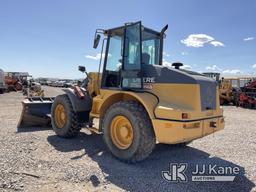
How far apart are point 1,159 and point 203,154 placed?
432 cm

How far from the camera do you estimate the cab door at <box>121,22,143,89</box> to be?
5.65 m

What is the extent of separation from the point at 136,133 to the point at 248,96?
54.1 feet

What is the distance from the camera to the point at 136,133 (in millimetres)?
5055

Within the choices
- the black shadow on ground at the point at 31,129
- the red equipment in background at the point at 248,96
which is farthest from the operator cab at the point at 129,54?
the red equipment in background at the point at 248,96

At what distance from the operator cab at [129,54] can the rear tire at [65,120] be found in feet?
3.93

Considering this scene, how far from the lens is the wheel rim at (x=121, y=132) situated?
541 centimetres

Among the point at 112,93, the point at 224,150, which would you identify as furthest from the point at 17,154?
the point at 224,150

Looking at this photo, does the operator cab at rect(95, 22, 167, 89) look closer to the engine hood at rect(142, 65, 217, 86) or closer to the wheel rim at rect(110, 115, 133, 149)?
the engine hood at rect(142, 65, 217, 86)

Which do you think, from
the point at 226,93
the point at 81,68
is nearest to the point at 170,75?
the point at 81,68

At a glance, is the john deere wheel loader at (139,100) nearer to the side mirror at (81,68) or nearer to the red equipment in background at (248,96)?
the side mirror at (81,68)

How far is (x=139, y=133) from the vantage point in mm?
5012

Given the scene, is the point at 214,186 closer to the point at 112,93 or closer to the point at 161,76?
the point at 161,76

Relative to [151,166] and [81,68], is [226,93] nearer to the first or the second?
[81,68]

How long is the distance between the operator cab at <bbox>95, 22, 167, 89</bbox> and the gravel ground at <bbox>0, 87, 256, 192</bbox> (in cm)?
165
